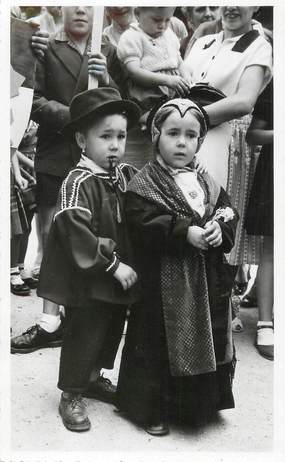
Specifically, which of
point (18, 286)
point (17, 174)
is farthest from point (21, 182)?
point (18, 286)

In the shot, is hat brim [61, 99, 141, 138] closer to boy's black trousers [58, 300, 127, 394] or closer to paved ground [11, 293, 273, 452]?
boy's black trousers [58, 300, 127, 394]

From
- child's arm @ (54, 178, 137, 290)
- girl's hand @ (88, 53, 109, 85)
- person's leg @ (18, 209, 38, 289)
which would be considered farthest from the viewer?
person's leg @ (18, 209, 38, 289)

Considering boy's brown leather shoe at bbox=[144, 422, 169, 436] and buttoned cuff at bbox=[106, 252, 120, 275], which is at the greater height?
buttoned cuff at bbox=[106, 252, 120, 275]

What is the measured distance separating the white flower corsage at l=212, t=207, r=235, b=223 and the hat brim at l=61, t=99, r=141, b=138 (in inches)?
12.6

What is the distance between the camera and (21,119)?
1.56 m

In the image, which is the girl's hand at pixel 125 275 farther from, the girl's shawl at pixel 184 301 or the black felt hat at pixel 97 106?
the black felt hat at pixel 97 106

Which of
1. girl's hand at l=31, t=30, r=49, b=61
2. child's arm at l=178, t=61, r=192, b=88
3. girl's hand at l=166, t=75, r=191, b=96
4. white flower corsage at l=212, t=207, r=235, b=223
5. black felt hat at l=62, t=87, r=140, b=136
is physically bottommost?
white flower corsage at l=212, t=207, r=235, b=223

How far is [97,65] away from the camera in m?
1.54

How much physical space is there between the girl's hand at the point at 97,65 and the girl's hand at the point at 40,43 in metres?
0.14

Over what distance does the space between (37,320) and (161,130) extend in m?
0.71

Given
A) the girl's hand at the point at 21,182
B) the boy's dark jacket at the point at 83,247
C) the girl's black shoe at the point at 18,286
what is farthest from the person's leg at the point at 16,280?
the boy's dark jacket at the point at 83,247

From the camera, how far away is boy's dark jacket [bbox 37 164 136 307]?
1.31m

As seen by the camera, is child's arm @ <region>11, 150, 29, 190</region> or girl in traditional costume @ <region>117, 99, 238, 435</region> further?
child's arm @ <region>11, 150, 29, 190</region>

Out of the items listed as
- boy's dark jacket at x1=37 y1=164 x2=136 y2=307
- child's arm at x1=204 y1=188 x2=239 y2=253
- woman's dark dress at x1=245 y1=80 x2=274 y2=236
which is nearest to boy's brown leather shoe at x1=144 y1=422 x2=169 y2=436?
boy's dark jacket at x1=37 y1=164 x2=136 y2=307
